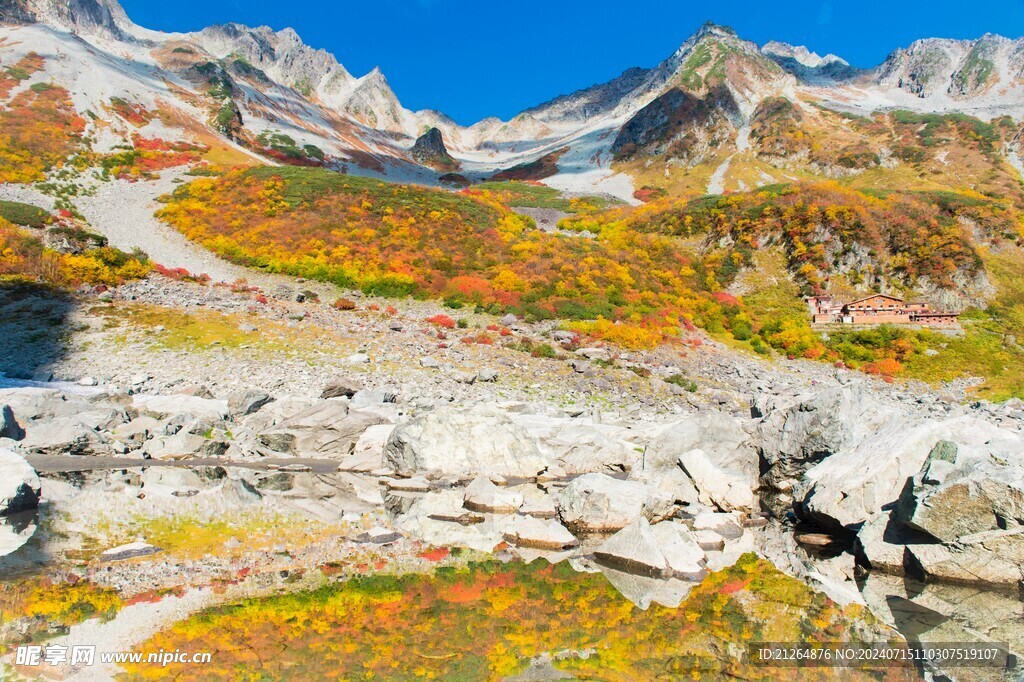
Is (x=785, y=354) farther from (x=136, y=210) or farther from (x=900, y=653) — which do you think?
(x=136, y=210)

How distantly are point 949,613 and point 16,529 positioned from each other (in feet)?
53.2

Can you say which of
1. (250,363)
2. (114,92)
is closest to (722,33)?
(114,92)

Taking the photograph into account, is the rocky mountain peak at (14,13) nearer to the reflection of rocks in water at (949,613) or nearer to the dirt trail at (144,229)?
the dirt trail at (144,229)

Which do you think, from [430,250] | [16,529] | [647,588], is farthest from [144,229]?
[647,588]

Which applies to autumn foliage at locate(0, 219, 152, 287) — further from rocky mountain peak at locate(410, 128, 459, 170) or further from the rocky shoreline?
rocky mountain peak at locate(410, 128, 459, 170)

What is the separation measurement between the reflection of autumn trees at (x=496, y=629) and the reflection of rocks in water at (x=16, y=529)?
5095 mm

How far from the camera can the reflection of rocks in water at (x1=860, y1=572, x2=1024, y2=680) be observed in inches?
285

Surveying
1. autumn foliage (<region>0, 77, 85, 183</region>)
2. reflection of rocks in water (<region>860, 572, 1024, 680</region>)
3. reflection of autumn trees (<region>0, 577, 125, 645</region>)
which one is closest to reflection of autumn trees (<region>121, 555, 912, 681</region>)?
reflection of rocks in water (<region>860, 572, 1024, 680</region>)

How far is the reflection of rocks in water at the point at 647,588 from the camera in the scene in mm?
8312

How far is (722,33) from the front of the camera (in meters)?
177

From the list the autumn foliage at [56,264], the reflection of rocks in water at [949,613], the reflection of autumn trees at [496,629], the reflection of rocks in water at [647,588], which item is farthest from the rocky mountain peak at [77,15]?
the reflection of rocks in water at [949,613]

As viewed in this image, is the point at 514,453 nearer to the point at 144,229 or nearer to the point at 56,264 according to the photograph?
the point at 56,264

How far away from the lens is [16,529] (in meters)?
10.5

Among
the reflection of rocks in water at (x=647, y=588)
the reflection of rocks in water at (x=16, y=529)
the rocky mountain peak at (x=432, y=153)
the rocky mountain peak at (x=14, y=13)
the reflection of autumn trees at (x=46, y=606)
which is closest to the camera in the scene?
the reflection of autumn trees at (x=46, y=606)
